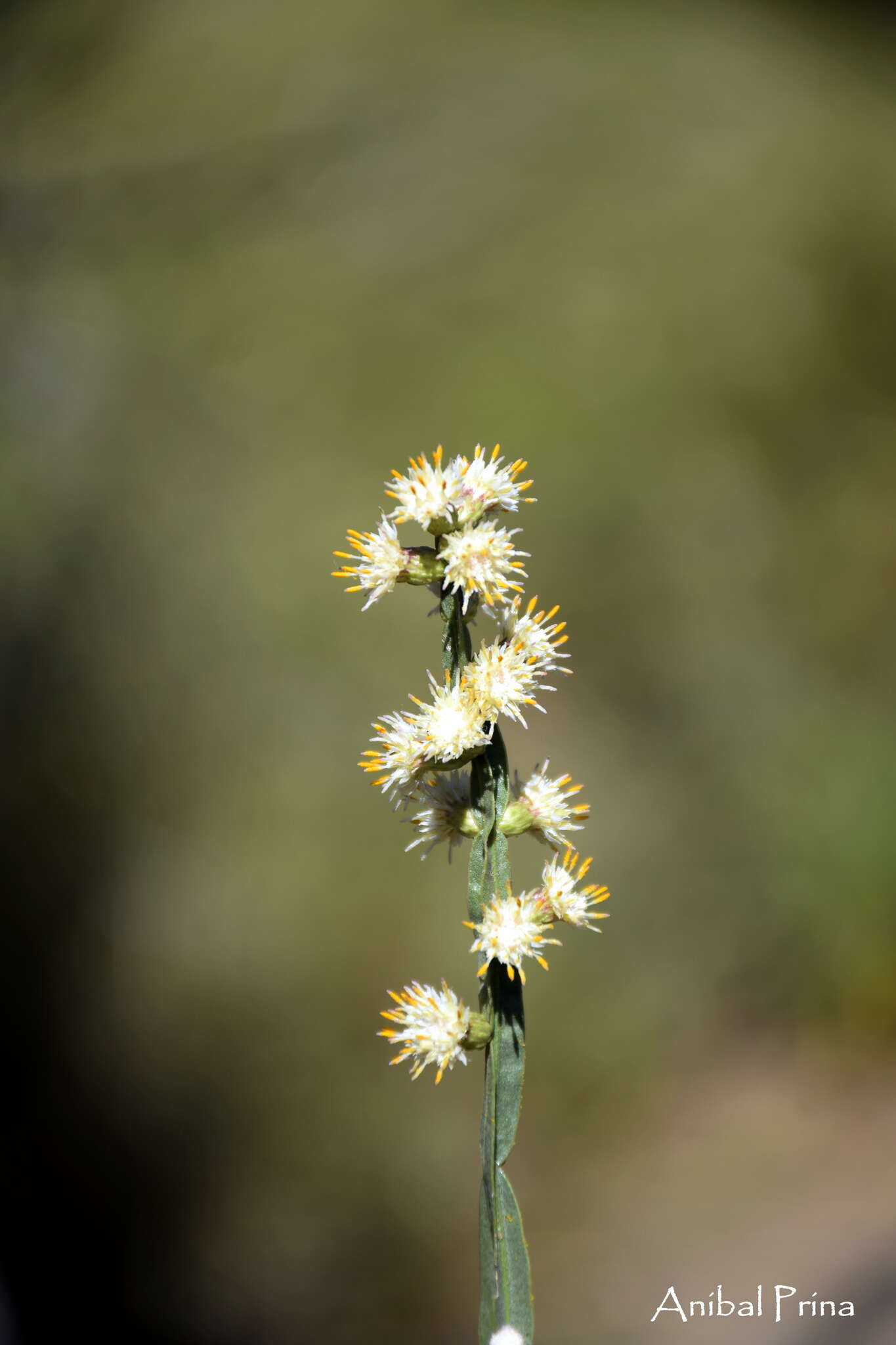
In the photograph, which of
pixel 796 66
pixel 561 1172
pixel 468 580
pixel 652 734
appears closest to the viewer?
pixel 468 580

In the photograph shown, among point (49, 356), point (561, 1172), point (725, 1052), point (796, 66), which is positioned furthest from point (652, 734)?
point (796, 66)

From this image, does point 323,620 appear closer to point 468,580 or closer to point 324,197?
point 324,197

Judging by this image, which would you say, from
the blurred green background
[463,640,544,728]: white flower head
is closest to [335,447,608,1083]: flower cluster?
[463,640,544,728]: white flower head

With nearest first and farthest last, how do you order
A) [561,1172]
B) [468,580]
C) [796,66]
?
1. [468,580]
2. [561,1172]
3. [796,66]

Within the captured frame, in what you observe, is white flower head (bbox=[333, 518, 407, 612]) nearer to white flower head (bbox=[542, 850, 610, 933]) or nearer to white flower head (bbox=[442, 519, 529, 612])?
white flower head (bbox=[442, 519, 529, 612])

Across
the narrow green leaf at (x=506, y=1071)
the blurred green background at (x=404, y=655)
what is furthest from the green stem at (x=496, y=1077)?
the blurred green background at (x=404, y=655)

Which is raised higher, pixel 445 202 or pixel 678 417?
pixel 445 202

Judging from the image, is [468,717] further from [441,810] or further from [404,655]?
[404,655]

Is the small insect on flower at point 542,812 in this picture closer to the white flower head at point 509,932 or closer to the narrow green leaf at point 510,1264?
the white flower head at point 509,932
